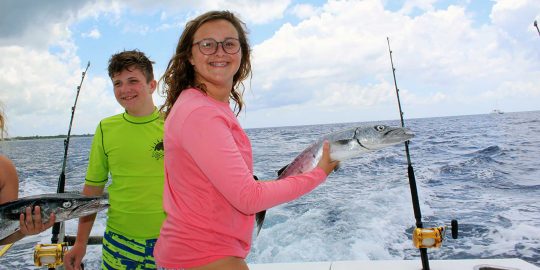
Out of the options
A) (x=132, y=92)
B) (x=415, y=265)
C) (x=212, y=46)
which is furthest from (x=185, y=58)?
(x=415, y=265)

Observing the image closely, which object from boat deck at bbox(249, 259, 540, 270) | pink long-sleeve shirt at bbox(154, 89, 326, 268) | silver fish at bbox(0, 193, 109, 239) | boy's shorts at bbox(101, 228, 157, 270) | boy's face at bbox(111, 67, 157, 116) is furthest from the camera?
boat deck at bbox(249, 259, 540, 270)

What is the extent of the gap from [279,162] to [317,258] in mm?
7877

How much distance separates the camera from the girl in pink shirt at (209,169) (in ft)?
4.72

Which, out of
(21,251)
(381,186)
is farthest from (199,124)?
(381,186)

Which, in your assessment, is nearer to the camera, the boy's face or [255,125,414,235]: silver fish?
[255,125,414,235]: silver fish

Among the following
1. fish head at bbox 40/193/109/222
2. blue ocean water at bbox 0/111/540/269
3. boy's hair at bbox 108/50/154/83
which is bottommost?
blue ocean water at bbox 0/111/540/269

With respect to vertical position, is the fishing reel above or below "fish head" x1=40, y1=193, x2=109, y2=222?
below

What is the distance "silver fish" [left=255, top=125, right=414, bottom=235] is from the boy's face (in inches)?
57.9

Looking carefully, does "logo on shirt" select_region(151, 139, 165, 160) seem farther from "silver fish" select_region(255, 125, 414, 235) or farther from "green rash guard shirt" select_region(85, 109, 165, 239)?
"silver fish" select_region(255, 125, 414, 235)

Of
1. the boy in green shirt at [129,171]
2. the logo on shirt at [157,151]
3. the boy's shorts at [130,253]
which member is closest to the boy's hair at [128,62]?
the boy in green shirt at [129,171]

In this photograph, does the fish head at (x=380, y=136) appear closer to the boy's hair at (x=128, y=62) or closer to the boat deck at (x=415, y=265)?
the boy's hair at (x=128, y=62)

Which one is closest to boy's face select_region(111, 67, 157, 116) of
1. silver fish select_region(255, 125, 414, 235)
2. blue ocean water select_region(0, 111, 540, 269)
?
blue ocean water select_region(0, 111, 540, 269)

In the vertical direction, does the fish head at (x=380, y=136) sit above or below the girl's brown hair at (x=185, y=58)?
below

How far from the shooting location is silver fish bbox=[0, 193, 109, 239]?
7.12 feet
